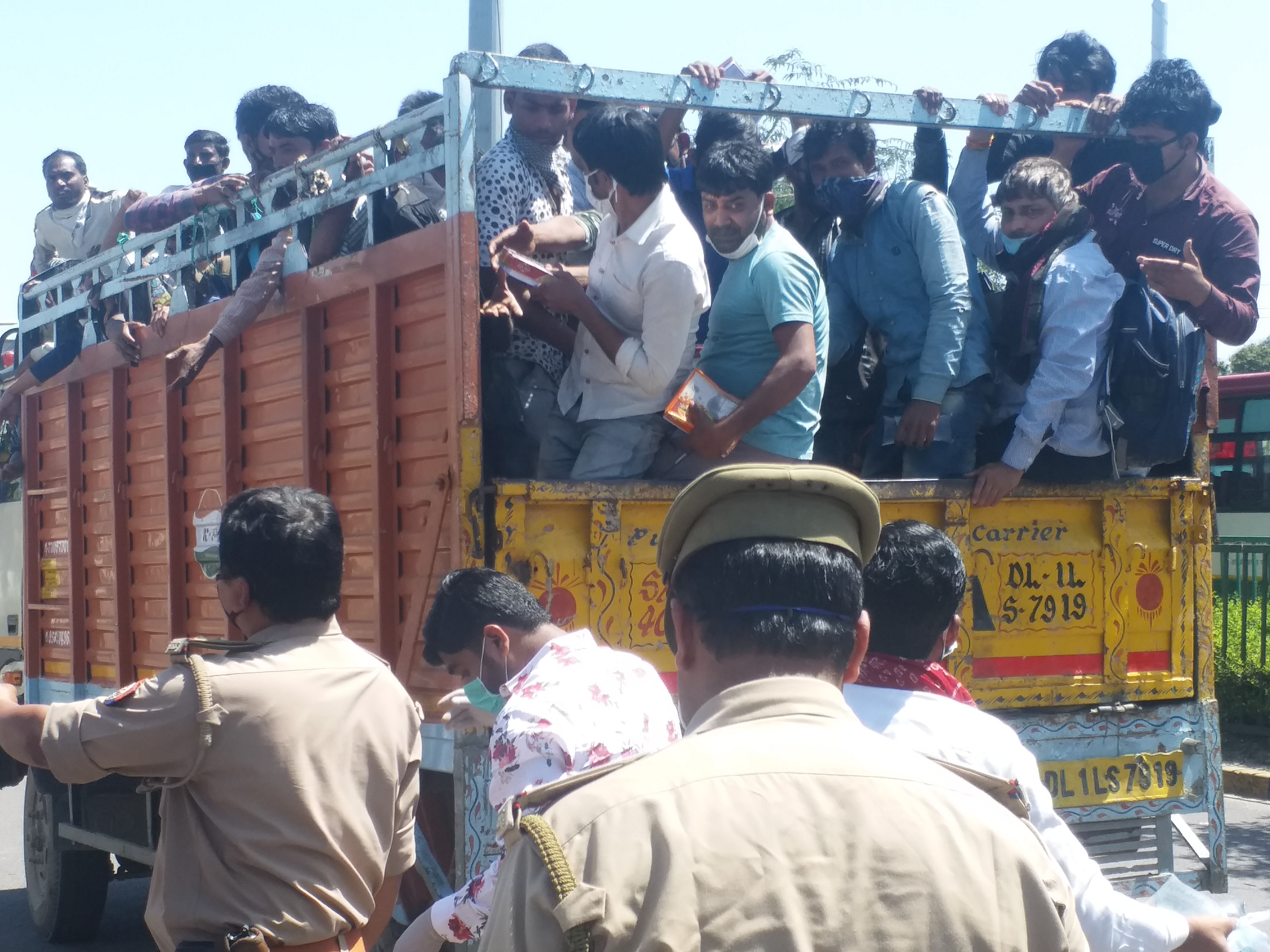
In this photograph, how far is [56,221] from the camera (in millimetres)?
7777

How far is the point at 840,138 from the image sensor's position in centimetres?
444

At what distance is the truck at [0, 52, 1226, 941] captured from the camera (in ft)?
11.5

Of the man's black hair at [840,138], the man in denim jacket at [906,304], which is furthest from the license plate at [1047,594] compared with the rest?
the man's black hair at [840,138]

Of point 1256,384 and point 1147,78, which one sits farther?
point 1256,384

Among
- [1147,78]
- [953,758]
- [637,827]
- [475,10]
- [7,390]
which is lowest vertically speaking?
[953,758]

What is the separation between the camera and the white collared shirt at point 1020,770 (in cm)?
199

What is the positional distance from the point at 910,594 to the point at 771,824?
117cm

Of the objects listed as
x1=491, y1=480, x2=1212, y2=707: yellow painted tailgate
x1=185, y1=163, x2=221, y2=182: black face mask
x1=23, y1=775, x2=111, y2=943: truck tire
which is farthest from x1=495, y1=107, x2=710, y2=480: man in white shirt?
x1=185, y1=163, x2=221, y2=182: black face mask

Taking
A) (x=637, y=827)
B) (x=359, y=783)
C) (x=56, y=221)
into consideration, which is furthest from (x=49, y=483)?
(x=637, y=827)

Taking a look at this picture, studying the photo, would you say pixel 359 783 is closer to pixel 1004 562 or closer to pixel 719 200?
pixel 719 200

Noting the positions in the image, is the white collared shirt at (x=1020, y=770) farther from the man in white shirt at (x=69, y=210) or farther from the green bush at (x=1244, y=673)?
the green bush at (x=1244, y=673)

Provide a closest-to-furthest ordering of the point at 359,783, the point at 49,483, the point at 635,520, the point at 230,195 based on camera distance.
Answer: the point at 359,783 < the point at 635,520 < the point at 230,195 < the point at 49,483

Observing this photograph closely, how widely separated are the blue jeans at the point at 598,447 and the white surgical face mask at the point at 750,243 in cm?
49

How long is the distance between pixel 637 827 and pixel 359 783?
5.03ft
